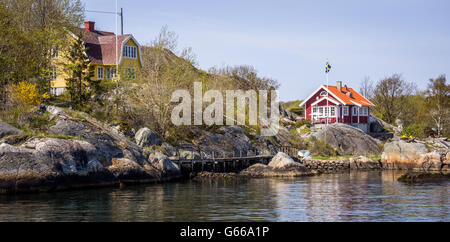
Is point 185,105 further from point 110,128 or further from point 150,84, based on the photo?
point 110,128

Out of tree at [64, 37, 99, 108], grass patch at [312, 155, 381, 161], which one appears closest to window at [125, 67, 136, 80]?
tree at [64, 37, 99, 108]

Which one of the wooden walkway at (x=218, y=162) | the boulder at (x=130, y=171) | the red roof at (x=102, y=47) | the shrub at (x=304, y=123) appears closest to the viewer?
the boulder at (x=130, y=171)

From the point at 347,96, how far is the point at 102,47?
3776 centimetres

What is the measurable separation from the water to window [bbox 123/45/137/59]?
24441mm

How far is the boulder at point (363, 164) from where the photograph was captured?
58250mm

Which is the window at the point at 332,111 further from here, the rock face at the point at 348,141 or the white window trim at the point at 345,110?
the rock face at the point at 348,141

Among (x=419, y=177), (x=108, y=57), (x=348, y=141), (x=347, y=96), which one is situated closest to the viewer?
(x=419, y=177)

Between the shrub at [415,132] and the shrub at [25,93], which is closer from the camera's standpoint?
the shrub at [25,93]

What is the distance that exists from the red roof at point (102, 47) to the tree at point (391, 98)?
47142 millimetres

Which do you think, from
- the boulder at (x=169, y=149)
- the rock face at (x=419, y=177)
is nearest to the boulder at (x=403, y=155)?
the rock face at (x=419, y=177)

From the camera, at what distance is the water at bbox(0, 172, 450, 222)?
25.2 meters

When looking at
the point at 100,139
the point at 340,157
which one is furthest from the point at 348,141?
the point at 100,139

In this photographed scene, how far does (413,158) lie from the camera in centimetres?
5738

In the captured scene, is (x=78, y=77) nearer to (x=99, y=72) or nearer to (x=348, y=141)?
(x=99, y=72)
